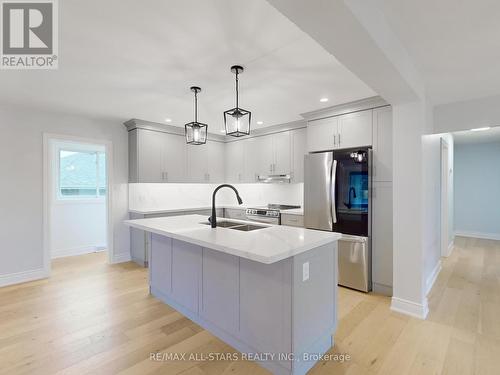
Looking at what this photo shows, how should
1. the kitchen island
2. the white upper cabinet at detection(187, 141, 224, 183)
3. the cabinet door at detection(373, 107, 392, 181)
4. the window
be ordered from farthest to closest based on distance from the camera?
1. the window
2. the white upper cabinet at detection(187, 141, 224, 183)
3. the cabinet door at detection(373, 107, 392, 181)
4. the kitchen island

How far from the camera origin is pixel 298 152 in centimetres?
438

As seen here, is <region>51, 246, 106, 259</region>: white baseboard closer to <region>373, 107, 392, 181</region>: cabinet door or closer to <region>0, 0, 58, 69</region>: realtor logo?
<region>0, 0, 58, 69</region>: realtor logo

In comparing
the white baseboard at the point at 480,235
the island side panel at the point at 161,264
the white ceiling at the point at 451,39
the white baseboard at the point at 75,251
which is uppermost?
the white ceiling at the point at 451,39

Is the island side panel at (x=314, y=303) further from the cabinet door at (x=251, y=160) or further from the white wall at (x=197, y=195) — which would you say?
the cabinet door at (x=251, y=160)

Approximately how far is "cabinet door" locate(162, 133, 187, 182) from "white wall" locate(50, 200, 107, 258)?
2.11 metres

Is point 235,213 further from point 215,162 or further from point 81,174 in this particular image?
point 81,174

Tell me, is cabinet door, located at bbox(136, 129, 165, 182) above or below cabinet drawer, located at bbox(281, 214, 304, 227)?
above

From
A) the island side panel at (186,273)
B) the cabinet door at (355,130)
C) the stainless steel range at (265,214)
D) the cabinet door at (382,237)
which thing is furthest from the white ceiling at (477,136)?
the island side panel at (186,273)

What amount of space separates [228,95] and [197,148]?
88.6 inches

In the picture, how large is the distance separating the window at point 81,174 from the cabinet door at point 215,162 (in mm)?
2529

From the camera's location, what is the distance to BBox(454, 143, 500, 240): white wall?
6.09m

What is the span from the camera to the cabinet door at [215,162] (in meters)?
5.39

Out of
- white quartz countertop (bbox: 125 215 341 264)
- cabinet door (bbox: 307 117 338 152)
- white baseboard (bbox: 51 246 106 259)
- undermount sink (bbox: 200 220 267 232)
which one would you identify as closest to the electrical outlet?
white quartz countertop (bbox: 125 215 341 264)

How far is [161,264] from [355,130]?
2.99 meters
